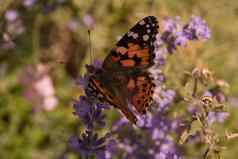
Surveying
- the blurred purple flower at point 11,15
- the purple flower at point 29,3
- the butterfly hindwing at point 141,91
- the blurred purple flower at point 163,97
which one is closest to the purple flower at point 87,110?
the butterfly hindwing at point 141,91

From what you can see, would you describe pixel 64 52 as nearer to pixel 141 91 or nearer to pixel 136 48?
pixel 136 48

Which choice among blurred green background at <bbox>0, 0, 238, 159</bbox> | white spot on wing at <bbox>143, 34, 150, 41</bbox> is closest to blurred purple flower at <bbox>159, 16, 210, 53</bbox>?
white spot on wing at <bbox>143, 34, 150, 41</bbox>

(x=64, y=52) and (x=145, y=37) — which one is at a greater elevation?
(x=145, y=37)

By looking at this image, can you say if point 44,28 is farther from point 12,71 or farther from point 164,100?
point 164,100

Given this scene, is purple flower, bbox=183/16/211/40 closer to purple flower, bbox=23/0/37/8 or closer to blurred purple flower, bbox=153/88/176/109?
blurred purple flower, bbox=153/88/176/109

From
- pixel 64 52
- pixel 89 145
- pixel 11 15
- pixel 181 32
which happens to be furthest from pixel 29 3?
pixel 89 145

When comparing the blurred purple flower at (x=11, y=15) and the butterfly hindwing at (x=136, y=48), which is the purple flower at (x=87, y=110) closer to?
the butterfly hindwing at (x=136, y=48)
